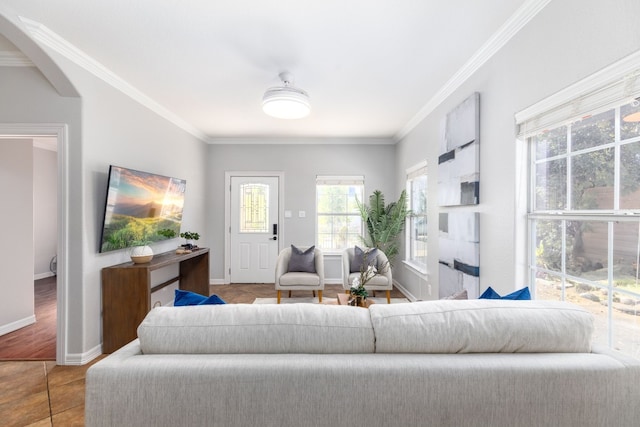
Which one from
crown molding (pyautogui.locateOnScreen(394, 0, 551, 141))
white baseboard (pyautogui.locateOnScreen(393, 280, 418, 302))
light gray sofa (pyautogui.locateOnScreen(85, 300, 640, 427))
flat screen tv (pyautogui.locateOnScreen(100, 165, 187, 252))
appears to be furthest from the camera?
white baseboard (pyautogui.locateOnScreen(393, 280, 418, 302))

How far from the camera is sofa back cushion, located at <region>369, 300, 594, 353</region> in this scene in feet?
3.73

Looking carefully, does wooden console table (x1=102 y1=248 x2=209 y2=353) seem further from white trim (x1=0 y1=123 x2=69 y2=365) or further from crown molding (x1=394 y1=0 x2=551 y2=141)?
crown molding (x1=394 y1=0 x2=551 y2=141)

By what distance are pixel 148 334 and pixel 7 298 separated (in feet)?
11.2

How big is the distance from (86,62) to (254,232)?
3.38 metres

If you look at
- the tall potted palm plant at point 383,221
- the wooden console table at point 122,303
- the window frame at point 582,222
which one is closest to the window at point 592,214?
the window frame at point 582,222

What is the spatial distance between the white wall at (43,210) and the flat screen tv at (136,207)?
3.69 metres

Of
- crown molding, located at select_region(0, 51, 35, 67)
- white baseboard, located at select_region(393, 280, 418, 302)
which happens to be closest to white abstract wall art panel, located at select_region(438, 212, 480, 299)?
white baseboard, located at select_region(393, 280, 418, 302)

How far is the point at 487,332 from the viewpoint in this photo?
1.14 m

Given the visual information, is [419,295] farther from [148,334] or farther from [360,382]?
[148,334]

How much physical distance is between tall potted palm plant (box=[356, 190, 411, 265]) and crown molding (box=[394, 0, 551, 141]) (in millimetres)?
1630

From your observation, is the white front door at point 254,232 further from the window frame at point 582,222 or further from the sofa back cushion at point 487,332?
the sofa back cushion at point 487,332

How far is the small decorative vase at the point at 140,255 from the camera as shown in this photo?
9.88 feet

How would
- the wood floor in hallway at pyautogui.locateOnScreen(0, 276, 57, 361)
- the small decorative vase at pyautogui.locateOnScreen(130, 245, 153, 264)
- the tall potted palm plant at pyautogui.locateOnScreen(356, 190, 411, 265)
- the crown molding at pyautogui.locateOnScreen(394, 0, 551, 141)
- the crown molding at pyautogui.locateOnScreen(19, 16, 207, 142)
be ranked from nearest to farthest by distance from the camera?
the crown molding at pyautogui.locateOnScreen(394, 0, 551, 141) < the crown molding at pyautogui.locateOnScreen(19, 16, 207, 142) < the wood floor in hallway at pyautogui.locateOnScreen(0, 276, 57, 361) < the small decorative vase at pyautogui.locateOnScreen(130, 245, 153, 264) < the tall potted palm plant at pyautogui.locateOnScreen(356, 190, 411, 265)

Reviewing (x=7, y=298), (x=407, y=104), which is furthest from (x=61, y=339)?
(x=407, y=104)
